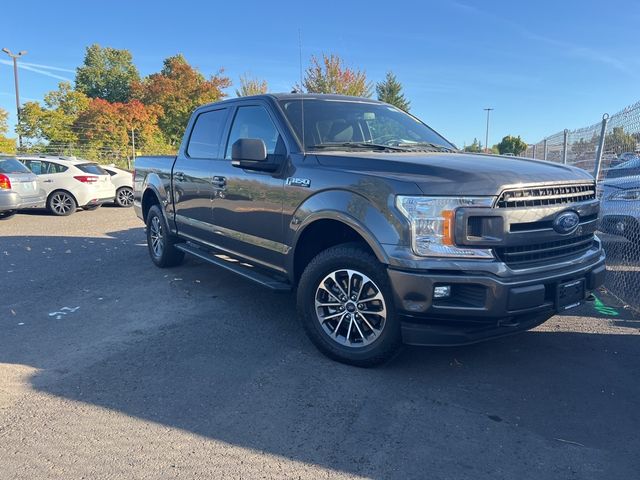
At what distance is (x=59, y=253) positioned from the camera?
784 centimetres

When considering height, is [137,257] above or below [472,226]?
below

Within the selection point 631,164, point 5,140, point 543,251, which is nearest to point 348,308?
point 543,251

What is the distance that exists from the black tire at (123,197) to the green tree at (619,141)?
12.5 metres

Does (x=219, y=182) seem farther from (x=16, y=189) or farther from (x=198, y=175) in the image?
(x=16, y=189)

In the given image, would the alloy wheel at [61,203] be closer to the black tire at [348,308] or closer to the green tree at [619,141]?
the black tire at [348,308]

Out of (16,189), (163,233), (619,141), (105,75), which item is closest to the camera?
(163,233)

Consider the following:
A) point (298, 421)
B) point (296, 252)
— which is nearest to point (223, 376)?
point (298, 421)

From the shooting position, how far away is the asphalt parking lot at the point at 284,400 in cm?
258

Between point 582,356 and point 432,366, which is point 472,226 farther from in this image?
point 582,356

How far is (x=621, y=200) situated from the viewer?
5980 mm

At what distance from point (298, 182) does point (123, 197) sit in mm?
12346

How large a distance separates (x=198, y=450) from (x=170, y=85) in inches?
1749

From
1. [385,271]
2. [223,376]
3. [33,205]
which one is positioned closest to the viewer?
[385,271]

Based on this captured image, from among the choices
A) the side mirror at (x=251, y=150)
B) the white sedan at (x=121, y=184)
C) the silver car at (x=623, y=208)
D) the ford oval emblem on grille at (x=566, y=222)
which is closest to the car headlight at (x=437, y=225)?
the ford oval emblem on grille at (x=566, y=222)
